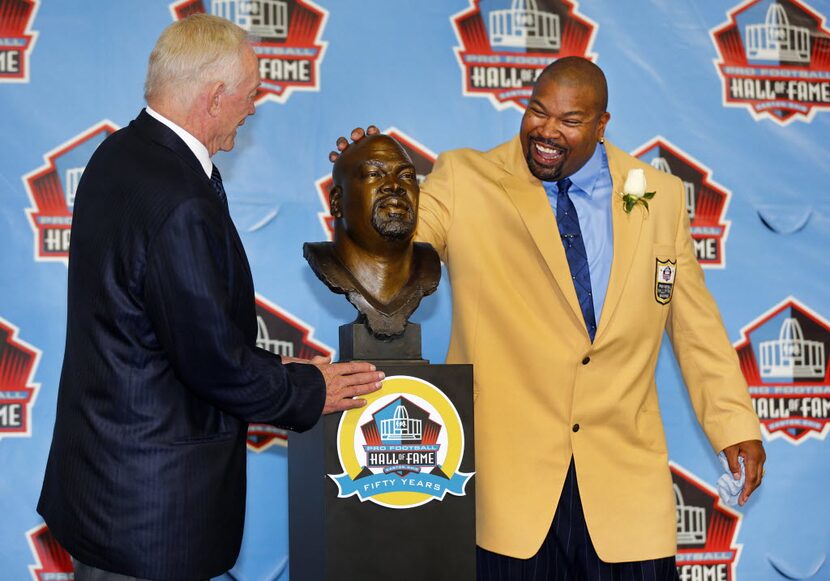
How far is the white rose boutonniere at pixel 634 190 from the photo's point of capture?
231cm

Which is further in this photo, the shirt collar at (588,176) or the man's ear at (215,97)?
the shirt collar at (588,176)

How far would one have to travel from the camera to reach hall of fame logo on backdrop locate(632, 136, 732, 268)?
11.9ft

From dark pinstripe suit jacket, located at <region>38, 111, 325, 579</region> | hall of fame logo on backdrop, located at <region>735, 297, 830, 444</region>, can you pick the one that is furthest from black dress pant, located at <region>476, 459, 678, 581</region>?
hall of fame logo on backdrop, located at <region>735, 297, 830, 444</region>

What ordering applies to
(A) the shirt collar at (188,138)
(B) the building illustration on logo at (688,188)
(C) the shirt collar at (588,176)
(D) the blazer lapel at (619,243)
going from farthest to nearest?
(B) the building illustration on logo at (688,188)
(C) the shirt collar at (588,176)
(D) the blazer lapel at (619,243)
(A) the shirt collar at (188,138)

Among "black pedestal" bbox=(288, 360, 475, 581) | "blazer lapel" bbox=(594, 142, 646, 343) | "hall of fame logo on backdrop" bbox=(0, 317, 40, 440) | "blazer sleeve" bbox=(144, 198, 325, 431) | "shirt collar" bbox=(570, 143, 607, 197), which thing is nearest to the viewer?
"blazer sleeve" bbox=(144, 198, 325, 431)

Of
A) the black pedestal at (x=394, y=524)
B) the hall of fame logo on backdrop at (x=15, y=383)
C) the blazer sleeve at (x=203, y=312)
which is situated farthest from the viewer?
the hall of fame logo on backdrop at (x=15, y=383)

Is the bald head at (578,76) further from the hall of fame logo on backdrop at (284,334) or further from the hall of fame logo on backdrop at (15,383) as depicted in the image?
the hall of fame logo on backdrop at (15,383)

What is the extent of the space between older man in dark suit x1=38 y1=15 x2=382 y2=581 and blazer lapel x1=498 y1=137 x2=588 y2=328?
74 cm

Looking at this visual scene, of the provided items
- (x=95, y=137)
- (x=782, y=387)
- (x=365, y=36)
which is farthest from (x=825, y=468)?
(x=95, y=137)

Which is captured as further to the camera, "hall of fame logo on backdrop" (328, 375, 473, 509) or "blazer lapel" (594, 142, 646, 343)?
"blazer lapel" (594, 142, 646, 343)

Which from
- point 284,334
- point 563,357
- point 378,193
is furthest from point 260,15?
point 563,357

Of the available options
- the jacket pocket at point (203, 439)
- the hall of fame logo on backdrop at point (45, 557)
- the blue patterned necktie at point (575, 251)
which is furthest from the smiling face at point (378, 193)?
the hall of fame logo on backdrop at point (45, 557)

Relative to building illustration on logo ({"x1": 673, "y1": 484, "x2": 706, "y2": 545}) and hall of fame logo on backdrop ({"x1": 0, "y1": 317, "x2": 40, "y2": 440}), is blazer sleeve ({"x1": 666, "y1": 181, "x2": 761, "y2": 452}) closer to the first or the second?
building illustration on logo ({"x1": 673, "y1": 484, "x2": 706, "y2": 545})

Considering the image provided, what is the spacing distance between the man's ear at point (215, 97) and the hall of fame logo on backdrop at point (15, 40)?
5.45 ft
